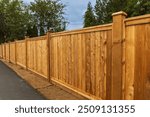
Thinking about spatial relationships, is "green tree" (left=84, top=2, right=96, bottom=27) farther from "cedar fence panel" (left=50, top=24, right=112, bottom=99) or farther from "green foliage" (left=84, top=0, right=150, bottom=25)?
"cedar fence panel" (left=50, top=24, right=112, bottom=99)

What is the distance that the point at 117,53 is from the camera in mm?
5148

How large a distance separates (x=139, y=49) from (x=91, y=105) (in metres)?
1.38

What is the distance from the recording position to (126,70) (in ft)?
16.2

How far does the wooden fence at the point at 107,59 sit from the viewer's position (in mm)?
4527

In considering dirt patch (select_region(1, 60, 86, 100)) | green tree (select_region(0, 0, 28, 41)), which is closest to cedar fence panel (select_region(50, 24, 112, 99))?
dirt patch (select_region(1, 60, 86, 100))

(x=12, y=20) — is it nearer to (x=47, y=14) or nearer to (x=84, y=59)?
(x=47, y=14)

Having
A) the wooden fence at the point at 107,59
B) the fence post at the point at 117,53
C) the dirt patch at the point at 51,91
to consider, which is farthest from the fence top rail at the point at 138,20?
the dirt patch at the point at 51,91

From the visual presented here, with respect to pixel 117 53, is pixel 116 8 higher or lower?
higher

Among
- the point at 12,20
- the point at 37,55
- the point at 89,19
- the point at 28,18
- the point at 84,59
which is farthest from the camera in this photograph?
the point at 89,19

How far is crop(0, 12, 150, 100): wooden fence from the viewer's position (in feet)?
14.9

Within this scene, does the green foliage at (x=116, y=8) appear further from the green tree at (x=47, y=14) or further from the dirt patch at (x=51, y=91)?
the dirt patch at (x=51, y=91)

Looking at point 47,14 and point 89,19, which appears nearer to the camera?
point 47,14

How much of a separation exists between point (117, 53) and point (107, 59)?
1.72 feet

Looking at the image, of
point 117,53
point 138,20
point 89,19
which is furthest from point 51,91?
point 89,19
